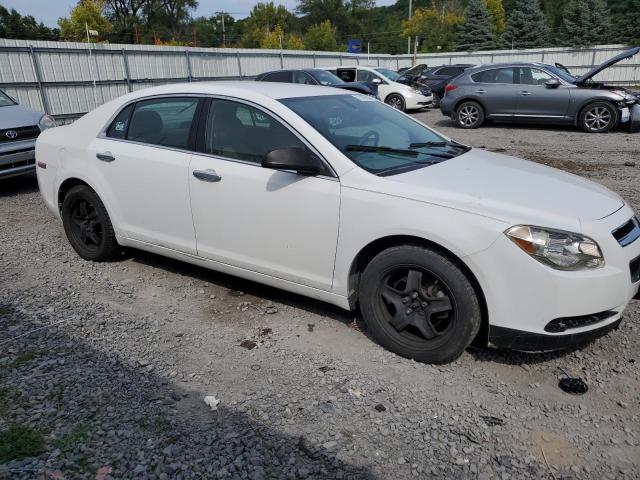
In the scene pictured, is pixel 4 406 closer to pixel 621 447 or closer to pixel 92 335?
pixel 92 335

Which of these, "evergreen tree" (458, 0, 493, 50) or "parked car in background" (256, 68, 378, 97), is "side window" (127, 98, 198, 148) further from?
"evergreen tree" (458, 0, 493, 50)

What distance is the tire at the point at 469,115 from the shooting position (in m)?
14.0

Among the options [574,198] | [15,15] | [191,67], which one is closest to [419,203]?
[574,198]

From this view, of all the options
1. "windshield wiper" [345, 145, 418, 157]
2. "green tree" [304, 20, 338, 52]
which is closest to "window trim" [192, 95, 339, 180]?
"windshield wiper" [345, 145, 418, 157]

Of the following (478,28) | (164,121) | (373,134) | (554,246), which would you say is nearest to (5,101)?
(164,121)

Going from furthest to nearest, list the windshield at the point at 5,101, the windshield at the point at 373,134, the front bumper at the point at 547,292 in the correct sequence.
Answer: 1. the windshield at the point at 5,101
2. the windshield at the point at 373,134
3. the front bumper at the point at 547,292

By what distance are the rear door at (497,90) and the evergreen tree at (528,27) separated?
40821 millimetres

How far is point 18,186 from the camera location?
27.7 ft

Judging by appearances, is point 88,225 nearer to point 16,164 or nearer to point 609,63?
point 16,164

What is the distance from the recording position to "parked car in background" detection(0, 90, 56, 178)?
24.2 feet

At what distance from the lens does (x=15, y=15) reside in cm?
6312

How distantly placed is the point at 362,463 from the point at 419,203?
1.43m

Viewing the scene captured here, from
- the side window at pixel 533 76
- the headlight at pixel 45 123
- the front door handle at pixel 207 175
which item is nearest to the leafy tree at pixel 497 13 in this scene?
the side window at pixel 533 76

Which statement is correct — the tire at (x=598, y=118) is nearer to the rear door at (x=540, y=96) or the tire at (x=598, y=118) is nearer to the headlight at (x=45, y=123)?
the rear door at (x=540, y=96)
